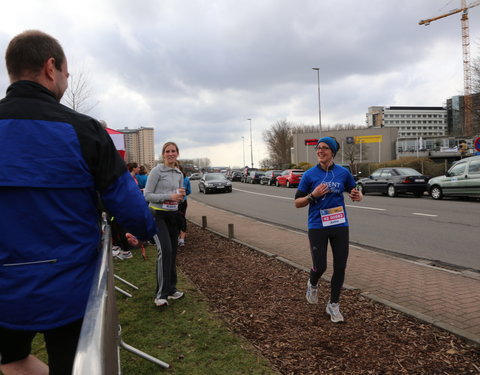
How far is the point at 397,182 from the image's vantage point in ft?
64.8

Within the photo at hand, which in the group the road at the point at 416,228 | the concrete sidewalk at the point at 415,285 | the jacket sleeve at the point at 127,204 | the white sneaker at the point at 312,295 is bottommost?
the road at the point at 416,228

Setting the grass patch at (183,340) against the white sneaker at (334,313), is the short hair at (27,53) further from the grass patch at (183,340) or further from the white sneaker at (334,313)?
the white sneaker at (334,313)

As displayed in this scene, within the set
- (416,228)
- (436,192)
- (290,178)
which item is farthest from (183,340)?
(290,178)

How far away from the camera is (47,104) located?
1.57m

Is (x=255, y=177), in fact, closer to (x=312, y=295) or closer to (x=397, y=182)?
(x=397, y=182)

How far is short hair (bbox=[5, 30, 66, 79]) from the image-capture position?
5.21ft

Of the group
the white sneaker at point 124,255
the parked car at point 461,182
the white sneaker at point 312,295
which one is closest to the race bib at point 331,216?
the white sneaker at point 312,295

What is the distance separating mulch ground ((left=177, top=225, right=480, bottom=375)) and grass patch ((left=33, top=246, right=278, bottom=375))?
16 centimetres

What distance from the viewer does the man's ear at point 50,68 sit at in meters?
1.63

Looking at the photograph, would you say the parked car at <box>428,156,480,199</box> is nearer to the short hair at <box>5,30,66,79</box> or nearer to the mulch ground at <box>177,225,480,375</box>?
the mulch ground at <box>177,225,480,375</box>

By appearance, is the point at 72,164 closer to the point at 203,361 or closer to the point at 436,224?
the point at 203,361

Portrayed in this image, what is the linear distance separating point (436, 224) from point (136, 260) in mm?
8203

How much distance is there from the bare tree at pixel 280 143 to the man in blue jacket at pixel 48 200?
8245 centimetres

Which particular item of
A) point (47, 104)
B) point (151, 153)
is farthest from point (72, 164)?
point (151, 153)
